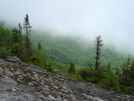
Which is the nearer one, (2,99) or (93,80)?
(2,99)

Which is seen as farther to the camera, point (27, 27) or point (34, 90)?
point (27, 27)

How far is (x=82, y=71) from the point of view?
21.7 meters

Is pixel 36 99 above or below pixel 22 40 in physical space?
below

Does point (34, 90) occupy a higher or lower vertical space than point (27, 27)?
lower

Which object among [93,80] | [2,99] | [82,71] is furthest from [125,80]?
[2,99]

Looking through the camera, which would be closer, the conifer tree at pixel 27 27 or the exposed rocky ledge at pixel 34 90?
the exposed rocky ledge at pixel 34 90

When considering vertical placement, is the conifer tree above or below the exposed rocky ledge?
above

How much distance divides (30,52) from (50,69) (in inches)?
357

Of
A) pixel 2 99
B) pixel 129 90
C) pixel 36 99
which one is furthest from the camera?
pixel 129 90

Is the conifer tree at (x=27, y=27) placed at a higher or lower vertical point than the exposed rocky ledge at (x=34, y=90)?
higher

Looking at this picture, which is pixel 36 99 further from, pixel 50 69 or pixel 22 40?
pixel 22 40

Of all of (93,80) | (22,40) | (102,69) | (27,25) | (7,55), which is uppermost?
(27,25)

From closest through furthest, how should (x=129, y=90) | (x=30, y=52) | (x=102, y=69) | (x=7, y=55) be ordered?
1. (x=129, y=90)
2. (x=7, y=55)
3. (x=102, y=69)
4. (x=30, y=52)

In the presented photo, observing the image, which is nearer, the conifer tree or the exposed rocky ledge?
the exposed rocky ledge
